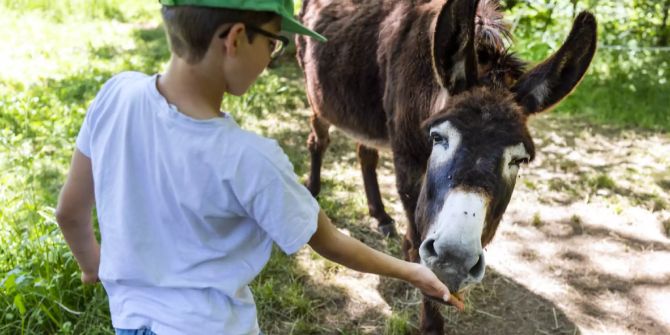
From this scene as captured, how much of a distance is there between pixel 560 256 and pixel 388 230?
1.16m

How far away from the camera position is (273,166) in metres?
1.31

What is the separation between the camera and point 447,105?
2355 millimetres

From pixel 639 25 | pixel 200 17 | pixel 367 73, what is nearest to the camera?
pixel 200 17

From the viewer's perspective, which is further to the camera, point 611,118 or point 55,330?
point 611,118

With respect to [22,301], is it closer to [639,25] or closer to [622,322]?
[622,322]

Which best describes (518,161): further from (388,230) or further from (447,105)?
(388,230)

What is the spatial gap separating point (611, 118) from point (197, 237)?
5625 millimetres

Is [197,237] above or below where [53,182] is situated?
above

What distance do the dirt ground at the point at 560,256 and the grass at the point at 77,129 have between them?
48 mm

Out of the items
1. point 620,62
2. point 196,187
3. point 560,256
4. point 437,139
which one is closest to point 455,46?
point 437,139

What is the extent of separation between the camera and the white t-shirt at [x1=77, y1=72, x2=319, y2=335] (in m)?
1.32

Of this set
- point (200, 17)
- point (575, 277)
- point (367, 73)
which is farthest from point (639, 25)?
point (200, 17)

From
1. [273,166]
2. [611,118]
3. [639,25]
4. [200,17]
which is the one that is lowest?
[611,118]

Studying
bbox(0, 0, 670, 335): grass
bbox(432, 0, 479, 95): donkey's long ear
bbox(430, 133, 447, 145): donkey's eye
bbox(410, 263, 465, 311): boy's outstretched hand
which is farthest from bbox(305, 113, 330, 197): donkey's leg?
bbox(410, 263, 465, 311): boy's outstretched hand
